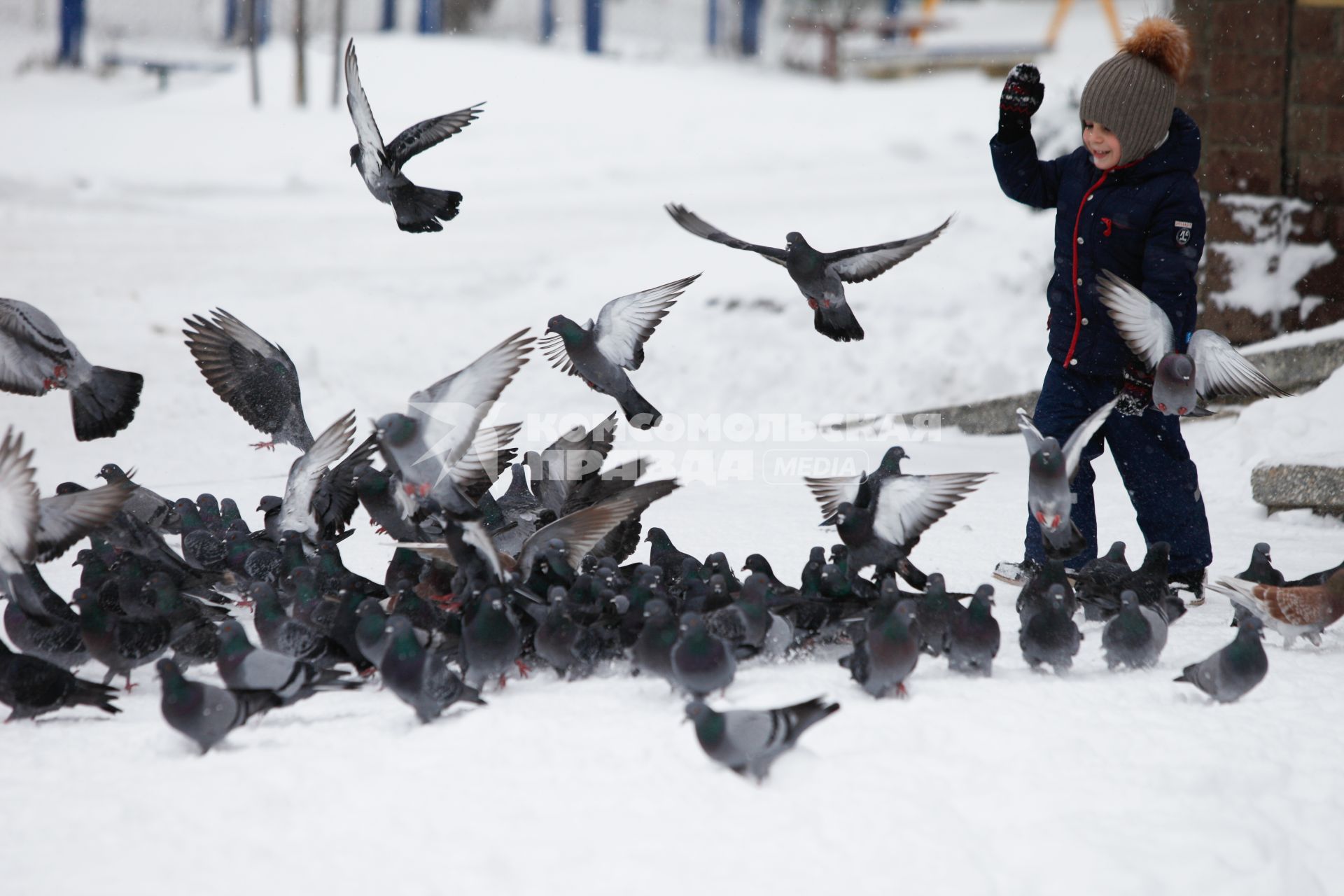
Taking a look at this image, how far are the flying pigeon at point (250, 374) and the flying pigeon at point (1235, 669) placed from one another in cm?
335

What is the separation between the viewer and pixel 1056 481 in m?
3.65

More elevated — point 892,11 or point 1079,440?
point 892,11

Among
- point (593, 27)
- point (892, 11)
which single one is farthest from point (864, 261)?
point (892, 11)

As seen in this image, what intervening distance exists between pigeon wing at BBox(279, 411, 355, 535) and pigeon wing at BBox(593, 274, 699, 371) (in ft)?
3.11

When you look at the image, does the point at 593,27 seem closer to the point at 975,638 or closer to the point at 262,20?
the point at 262,20

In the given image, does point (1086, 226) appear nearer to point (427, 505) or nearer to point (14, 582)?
point (427, 505)

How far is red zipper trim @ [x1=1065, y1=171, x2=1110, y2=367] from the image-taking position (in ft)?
13.4

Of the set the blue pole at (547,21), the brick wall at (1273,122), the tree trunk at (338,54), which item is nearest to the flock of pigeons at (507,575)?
the brick wall at (1273,122)

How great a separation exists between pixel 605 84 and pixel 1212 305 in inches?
632

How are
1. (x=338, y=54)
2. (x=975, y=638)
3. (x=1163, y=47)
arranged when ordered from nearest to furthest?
(x=975, y=638)
(x=1163, y=47)
(x=338, y=54)

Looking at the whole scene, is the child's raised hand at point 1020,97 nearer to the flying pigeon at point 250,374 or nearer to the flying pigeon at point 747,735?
the flying pigeon at point 747,735

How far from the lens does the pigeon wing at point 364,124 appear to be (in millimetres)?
3971

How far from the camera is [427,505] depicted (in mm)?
3717

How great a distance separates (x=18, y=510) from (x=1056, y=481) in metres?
3.01
